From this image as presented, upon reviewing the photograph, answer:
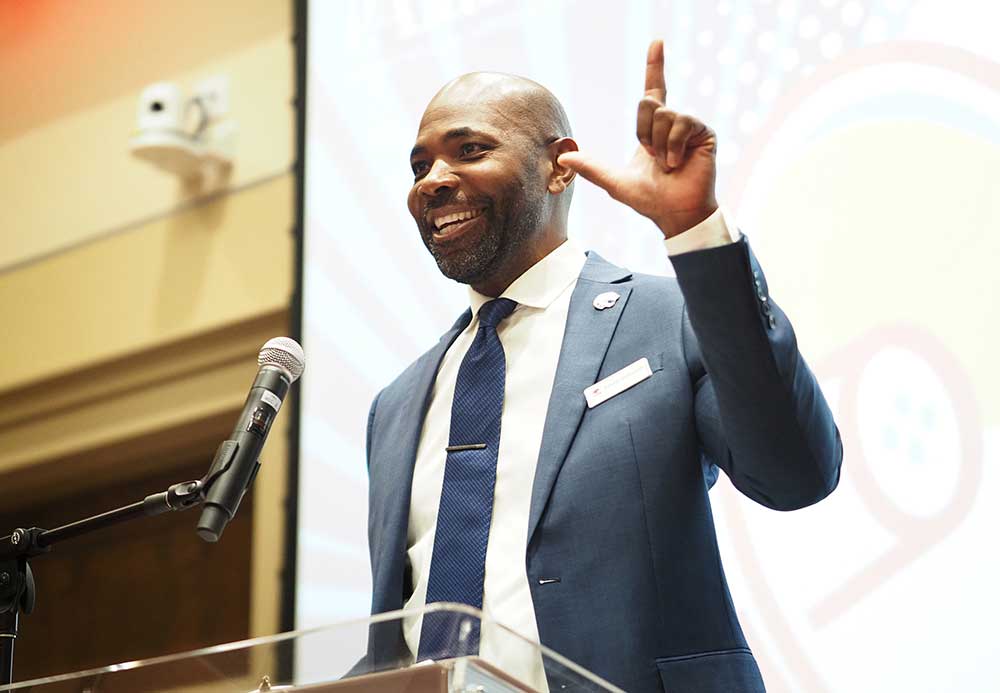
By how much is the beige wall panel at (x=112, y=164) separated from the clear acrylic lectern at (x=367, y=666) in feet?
10.0

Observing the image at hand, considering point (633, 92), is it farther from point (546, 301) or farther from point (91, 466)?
point (91, 466)

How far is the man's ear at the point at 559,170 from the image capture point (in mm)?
2371

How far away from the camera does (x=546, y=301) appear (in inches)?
89.2

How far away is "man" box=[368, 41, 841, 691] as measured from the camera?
1712mm

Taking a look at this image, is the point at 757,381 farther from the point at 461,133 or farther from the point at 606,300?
the point at 461,133

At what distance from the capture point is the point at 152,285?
4.50 m

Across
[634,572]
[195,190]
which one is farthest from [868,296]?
[195,190]

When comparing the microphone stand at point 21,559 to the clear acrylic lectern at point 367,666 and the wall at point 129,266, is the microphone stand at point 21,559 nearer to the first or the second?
the clear acrylic lectern at point 367,666

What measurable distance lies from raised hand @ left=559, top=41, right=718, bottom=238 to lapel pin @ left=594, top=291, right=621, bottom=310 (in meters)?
0.44

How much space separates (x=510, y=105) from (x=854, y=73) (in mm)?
861

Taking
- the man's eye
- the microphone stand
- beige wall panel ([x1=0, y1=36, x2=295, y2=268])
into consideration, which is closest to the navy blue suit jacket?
the man's eye

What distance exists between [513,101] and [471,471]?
0.68 metres

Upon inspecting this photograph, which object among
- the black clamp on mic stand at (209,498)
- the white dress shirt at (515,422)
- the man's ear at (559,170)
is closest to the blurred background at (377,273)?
the white dress shirt at (515,422)

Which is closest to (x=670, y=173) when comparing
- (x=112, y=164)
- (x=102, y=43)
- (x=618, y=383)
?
(x=618, y=383)
